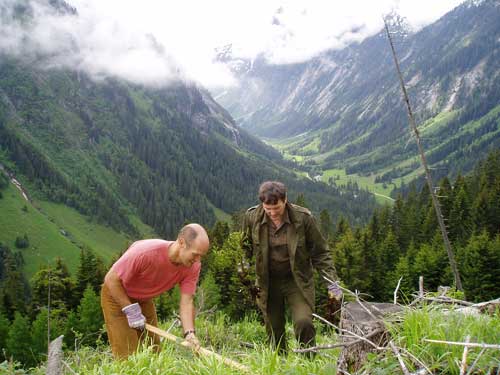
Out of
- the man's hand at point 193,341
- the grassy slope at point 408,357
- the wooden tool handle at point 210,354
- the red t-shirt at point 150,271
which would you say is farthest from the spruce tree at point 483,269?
the wooden tool handle at point 210,354

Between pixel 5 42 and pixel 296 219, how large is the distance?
227 meters

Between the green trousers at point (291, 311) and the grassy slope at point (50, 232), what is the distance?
98.0 m

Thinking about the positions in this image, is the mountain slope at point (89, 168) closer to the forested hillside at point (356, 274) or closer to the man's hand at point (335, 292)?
the forested hillside at point (356, 274)

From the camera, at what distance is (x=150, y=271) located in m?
5.75

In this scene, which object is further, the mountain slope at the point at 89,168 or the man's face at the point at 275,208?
the mountain slope at the point at 89,168

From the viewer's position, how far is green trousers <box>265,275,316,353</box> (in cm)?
612

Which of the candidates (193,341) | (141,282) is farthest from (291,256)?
(141,282)

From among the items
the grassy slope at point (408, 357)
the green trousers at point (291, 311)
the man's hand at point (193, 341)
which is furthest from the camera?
the green trousers at point (291, 311)

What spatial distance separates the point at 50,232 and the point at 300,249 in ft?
A: 391

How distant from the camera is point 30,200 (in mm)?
126500

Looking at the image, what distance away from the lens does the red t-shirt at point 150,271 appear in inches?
222

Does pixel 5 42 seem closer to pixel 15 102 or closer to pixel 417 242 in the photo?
pixel 15 102

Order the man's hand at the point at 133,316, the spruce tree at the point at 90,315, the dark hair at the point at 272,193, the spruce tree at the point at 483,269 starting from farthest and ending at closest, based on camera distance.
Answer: the spruce tree at the point at 483,269, the spruce tree at the point at 90,315, the dark hair at the point at 272,193, the man's hand at the point at 133,316

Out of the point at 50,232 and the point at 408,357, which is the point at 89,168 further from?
the point at 408,357
